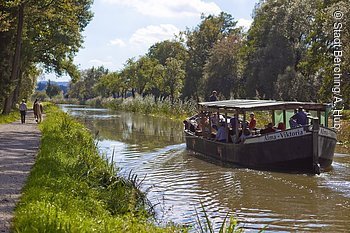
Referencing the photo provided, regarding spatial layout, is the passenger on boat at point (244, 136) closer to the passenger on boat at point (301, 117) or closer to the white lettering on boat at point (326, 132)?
the passenger on boat at point (301, 117)

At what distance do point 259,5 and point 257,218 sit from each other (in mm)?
42819

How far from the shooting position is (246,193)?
12461mm

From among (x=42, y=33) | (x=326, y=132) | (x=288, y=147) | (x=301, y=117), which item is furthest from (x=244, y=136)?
(x=42, y=33)

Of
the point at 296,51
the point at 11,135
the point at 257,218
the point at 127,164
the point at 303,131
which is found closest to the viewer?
the point at 257,218

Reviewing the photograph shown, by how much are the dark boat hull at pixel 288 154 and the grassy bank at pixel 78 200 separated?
5.83m

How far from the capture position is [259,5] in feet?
164

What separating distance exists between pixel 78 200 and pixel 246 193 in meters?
5.69

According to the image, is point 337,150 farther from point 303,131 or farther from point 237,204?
point 237,204

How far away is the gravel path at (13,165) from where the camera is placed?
7445 mm

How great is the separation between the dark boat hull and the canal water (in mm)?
472

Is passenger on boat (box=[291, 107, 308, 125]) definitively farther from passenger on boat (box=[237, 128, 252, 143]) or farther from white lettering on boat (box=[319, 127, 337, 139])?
passenger on boat (box=[237, 128, 252, 143])

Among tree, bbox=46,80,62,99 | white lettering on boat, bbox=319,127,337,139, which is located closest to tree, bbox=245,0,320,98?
white lettering on boat, bbox=319,127,337,139


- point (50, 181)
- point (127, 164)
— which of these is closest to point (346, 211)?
point (50, 181)

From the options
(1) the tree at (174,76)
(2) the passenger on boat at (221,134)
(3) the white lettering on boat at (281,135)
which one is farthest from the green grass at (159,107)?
(3) the white lettering on boat at (281,135)
